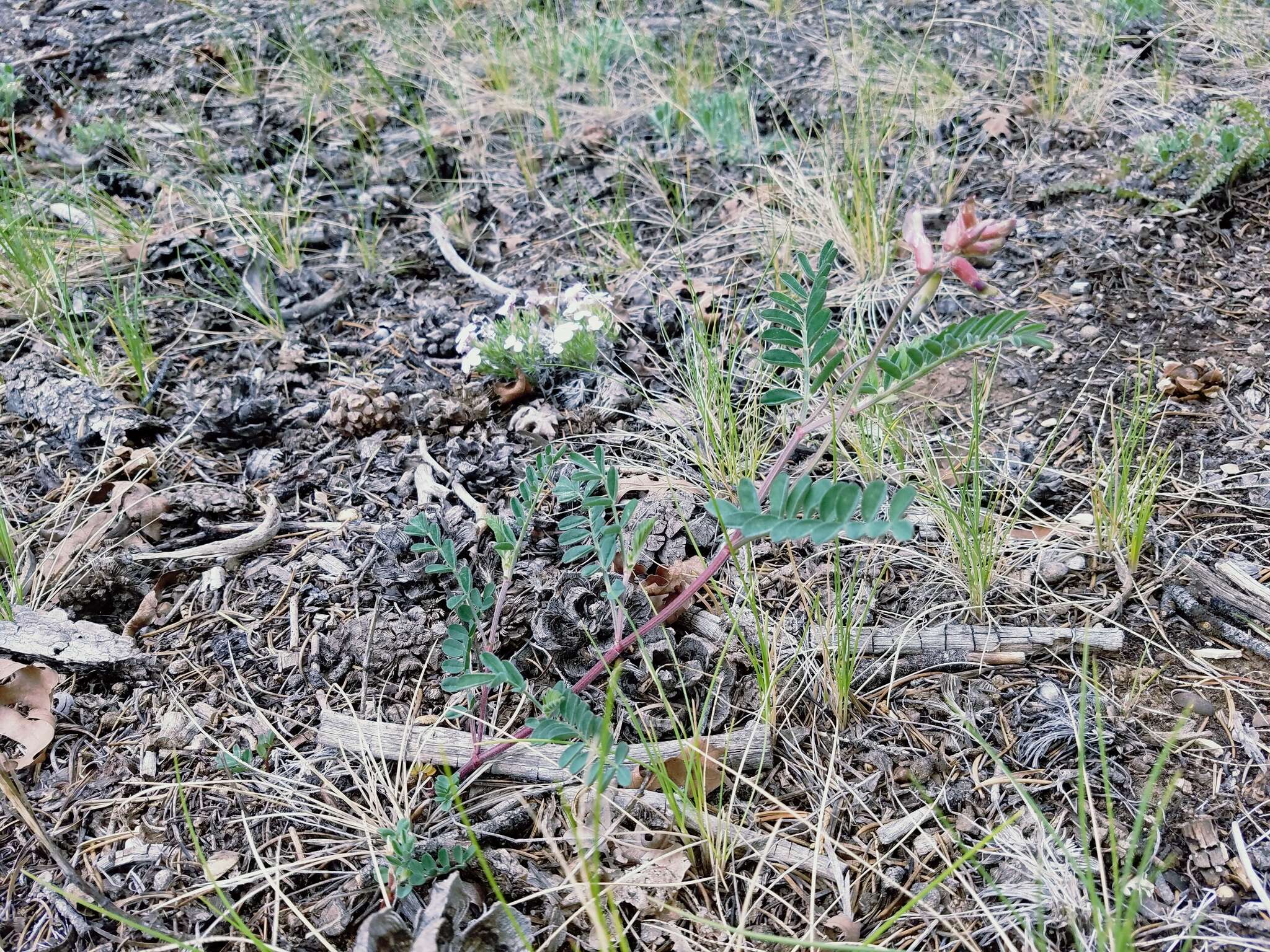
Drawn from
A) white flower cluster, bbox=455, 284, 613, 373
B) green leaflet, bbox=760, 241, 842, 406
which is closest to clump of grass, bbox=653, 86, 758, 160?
white flower cluster, bbox=455, 284, 613, 373

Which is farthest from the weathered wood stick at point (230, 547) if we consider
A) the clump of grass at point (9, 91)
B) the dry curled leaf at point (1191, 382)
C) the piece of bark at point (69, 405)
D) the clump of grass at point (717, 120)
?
the clump of grass at point (9, 91)

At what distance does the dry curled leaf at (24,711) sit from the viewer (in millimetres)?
1631

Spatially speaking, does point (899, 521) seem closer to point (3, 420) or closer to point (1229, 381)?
point (1229, 381)

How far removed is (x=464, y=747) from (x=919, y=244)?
117cm

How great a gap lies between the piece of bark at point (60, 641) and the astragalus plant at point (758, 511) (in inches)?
29.6

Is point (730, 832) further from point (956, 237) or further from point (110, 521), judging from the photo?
point (110, 521)

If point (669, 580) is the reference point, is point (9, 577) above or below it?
above

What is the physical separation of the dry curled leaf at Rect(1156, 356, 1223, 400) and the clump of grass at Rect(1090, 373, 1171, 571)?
14 cm

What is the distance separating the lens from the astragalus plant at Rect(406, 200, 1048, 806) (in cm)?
124

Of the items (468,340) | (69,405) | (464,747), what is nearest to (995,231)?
(464,747)

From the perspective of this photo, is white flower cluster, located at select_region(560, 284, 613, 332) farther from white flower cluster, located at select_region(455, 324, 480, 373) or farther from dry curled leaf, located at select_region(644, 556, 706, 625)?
dry curled leaf, located at select_region(644, 556, 706, 625)

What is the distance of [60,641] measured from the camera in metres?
1.79

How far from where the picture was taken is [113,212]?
3.14 m

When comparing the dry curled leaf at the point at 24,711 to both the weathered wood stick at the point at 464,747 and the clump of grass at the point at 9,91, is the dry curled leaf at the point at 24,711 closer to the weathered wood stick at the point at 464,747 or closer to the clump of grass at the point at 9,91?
the weathered wood stick at the point at 464,747
